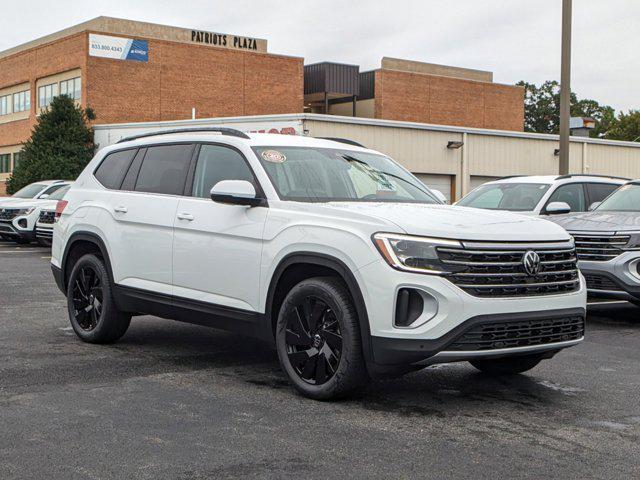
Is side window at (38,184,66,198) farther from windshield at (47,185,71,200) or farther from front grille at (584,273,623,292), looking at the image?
front grille at (584,273,623,292)

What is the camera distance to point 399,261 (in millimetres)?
5582

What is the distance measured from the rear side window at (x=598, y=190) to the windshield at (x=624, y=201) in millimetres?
1465

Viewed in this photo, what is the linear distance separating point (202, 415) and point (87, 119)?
1785 inches

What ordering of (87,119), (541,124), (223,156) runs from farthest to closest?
(541,124)
(87,119)
(223,156)

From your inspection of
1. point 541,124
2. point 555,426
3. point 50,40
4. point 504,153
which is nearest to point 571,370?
point 555,426

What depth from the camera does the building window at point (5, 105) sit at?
60081mm

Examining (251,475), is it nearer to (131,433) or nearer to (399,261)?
(131,433)

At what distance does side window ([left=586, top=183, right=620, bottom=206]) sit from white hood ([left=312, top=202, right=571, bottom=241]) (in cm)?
740

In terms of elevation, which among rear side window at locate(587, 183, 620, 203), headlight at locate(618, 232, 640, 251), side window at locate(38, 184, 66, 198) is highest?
side window at locate(38, 184, 66, 198)

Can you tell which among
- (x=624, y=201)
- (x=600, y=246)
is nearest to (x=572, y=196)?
(x=624, y=201)

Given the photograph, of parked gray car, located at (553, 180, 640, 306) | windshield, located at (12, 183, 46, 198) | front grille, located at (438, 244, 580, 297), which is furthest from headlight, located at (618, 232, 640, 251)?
windshield, located at (12, 183, 46, 198)

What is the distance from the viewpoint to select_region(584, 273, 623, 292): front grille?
999cm

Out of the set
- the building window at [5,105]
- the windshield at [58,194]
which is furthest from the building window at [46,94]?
the windshield at [58,194]

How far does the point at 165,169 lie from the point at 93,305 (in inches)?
57.8
